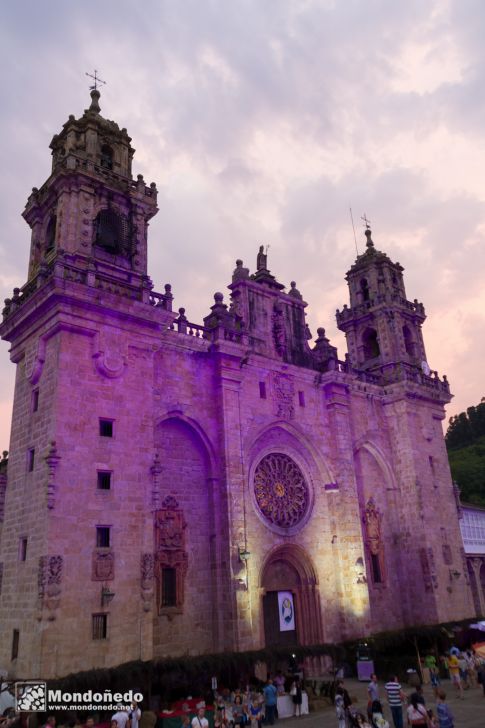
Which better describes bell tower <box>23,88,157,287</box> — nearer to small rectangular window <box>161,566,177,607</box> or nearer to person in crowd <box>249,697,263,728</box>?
small rectangular window <box>161,566,177,607</box>

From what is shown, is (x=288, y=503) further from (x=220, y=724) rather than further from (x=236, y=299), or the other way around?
(x=220, y=724)

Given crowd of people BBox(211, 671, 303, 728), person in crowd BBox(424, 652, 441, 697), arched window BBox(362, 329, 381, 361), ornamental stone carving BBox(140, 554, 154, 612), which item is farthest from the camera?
arched window BBox(362, 329, 381, 361)

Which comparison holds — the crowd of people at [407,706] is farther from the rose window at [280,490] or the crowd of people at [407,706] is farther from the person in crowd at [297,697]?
the rose window at [280,490]

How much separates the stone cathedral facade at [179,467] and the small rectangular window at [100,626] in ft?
0.19

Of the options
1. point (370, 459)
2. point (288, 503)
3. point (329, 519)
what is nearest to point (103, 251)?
point (288, 503)

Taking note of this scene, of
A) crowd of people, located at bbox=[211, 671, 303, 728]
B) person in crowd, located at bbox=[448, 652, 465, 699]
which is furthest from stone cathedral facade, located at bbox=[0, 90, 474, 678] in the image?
person in crowd, located at bbox=[448, 652, 465, 699]

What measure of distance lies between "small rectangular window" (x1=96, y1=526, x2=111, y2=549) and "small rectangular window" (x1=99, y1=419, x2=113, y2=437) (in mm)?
3243

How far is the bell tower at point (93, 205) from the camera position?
75.5ft

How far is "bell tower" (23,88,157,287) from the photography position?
23.0m

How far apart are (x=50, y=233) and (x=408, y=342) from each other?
971 inches

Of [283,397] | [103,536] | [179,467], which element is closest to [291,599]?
[179,467]

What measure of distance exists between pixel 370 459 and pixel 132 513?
696 inches

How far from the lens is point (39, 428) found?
19875mm

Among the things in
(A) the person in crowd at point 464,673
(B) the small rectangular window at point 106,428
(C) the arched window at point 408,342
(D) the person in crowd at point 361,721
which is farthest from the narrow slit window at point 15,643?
(C) the arched window at point 408,342
